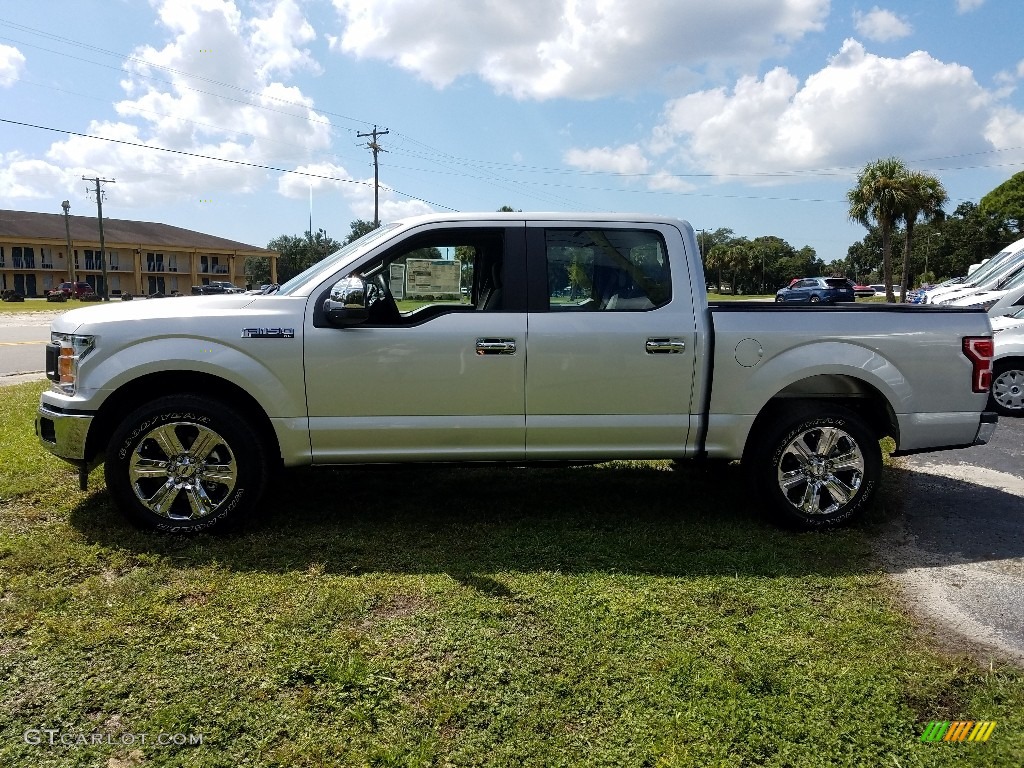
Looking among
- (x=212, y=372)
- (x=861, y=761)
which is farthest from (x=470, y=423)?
(x=861, y=761)

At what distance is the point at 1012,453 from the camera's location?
7.01 meters

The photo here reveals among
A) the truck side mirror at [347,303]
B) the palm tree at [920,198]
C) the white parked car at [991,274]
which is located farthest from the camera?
the palm tree at [920,198]

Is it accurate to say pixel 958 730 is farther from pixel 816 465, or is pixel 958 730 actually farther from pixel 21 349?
pixel 21 349

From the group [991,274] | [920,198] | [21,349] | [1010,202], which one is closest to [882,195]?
[920,198]

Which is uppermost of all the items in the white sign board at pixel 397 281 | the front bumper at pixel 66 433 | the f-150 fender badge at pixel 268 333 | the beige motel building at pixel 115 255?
the beige motel building at pixel 115 255

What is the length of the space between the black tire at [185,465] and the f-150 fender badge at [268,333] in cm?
43

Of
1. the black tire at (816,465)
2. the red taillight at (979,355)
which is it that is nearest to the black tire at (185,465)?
the black tire at (816,465)

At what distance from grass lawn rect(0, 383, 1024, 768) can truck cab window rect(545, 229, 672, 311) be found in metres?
1.41

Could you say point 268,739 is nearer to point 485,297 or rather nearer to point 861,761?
point 861,761

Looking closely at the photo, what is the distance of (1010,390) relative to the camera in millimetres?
8914

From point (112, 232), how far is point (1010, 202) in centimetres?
8794

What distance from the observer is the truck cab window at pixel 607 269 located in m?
4.57

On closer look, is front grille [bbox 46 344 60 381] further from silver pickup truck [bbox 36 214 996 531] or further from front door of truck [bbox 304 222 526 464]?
front door of truck [bbox 304 222 526 464]

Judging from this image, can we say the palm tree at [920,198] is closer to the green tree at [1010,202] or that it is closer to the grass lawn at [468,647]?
the grass lawn at [468,647]
